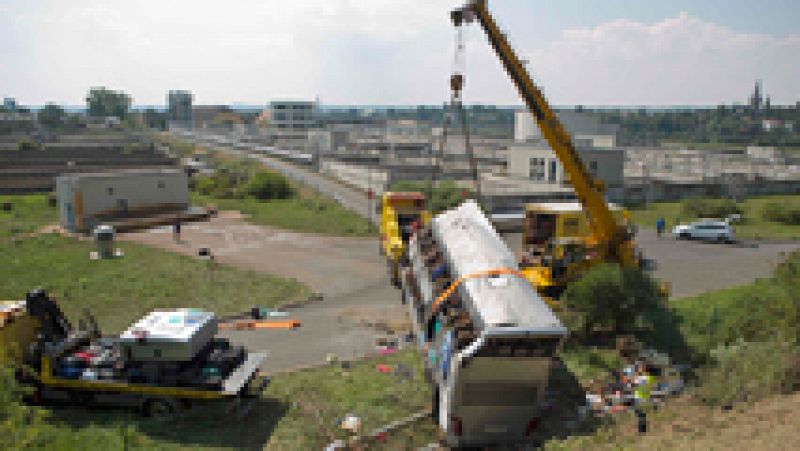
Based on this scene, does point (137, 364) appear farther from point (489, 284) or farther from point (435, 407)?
point (489, 284)

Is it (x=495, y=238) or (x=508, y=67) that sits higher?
(x=508, y=67)

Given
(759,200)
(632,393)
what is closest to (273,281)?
(632,393)

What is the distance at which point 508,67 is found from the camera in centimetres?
1802

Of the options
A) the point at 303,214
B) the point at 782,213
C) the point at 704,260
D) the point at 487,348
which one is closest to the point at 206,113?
the point at 303,214

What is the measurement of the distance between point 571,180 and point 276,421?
12.1 m

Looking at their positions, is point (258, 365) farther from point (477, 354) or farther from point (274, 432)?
point (477, 354)

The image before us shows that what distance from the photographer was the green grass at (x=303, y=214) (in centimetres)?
3334

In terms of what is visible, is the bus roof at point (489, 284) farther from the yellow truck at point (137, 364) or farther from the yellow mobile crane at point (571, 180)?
the yellow mobile crane at point (571, 180)

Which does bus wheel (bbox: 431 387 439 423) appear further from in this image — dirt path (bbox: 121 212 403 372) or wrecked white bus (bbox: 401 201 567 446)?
dirt path (bbox: 121 212 403 372)

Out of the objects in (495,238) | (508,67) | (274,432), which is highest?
(508,67)

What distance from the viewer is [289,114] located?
13362 cm

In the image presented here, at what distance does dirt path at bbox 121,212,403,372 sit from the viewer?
15891 millimetres

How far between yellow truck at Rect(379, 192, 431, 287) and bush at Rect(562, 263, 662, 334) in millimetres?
7949

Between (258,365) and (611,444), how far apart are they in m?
7.07
